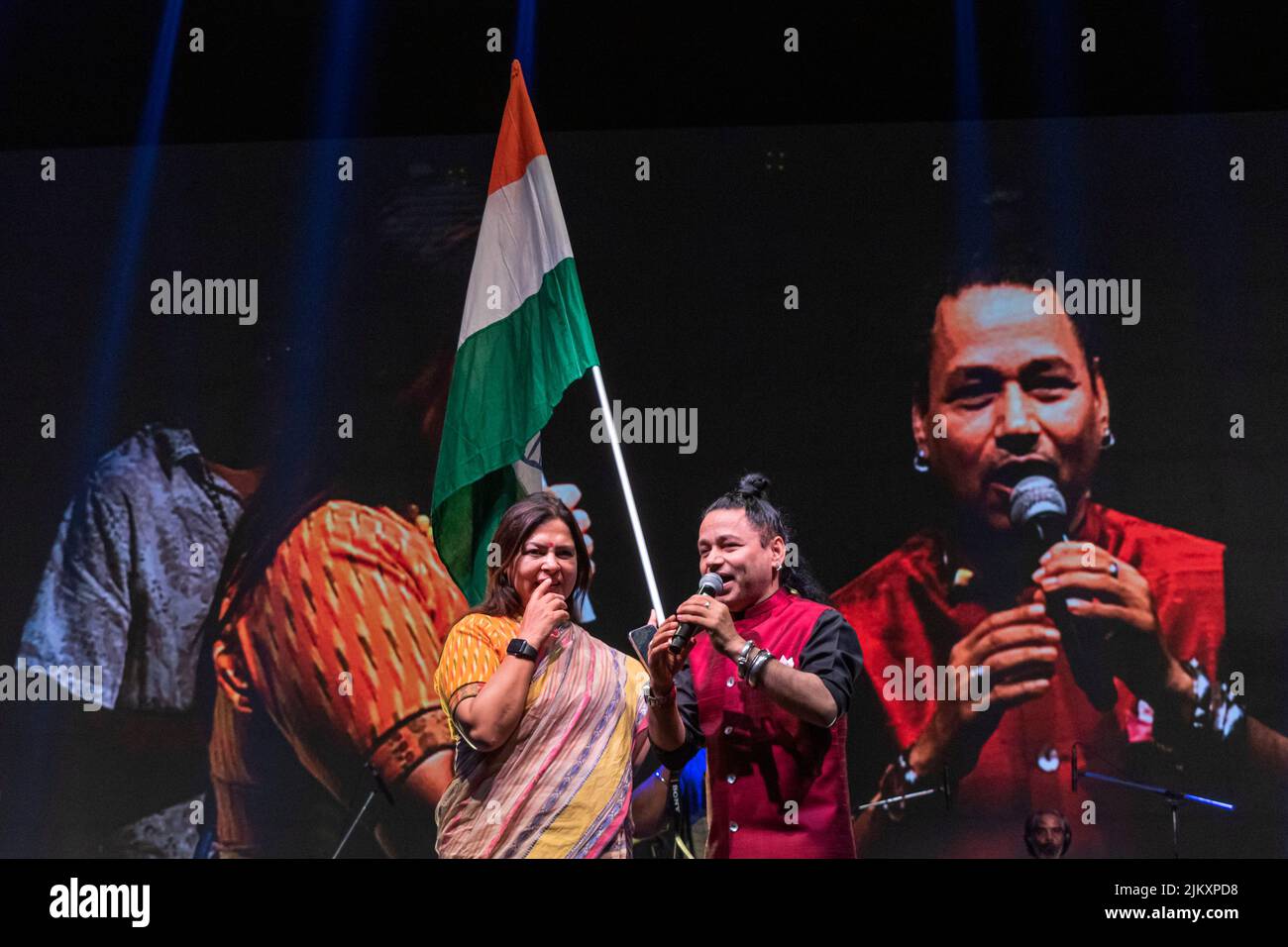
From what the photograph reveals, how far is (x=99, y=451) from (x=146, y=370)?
359 millimetres

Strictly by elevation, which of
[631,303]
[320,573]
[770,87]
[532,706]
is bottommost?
[532,706]

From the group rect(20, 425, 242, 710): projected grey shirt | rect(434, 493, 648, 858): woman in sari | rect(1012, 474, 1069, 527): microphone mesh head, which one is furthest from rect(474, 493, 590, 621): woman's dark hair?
rect(20, 425, 242, 710): projected grey shirt

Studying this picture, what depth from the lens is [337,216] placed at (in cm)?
508

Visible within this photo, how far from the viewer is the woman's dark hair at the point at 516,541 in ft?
8.89

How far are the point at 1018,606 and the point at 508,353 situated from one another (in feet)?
6.82

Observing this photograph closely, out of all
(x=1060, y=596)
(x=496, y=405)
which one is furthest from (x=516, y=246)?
(x=1060, y=596)

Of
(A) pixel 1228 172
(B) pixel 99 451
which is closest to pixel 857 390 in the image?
(A) pixel 1228 172

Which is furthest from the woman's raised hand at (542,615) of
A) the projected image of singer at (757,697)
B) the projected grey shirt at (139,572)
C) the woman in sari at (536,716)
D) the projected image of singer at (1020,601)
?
the projected grey shirt at (139,572)

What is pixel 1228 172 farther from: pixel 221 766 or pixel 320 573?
pixel 221 766

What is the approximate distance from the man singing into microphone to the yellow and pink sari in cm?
226

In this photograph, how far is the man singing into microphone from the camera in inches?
184

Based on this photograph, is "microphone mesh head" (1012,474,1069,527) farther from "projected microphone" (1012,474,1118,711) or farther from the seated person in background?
the seated person in background

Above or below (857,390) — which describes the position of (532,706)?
below
